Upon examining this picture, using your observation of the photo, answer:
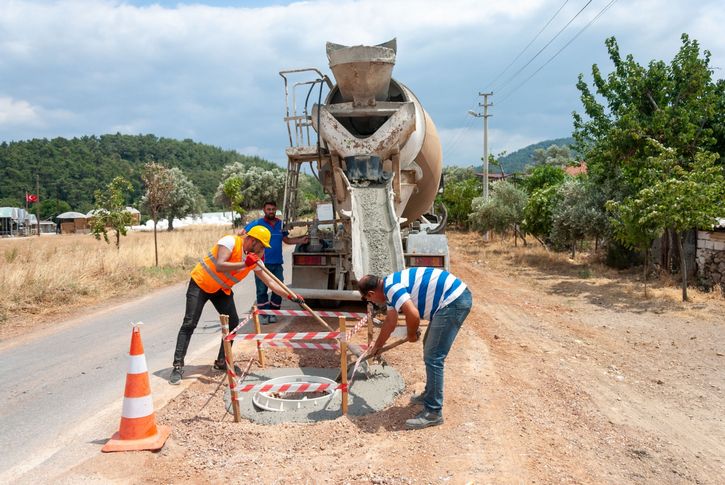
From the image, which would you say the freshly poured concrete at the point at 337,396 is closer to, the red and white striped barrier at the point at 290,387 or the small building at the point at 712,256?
the red and white striped barrier at the point at 290,387

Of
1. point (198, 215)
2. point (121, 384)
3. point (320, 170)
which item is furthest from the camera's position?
point (198, 215)

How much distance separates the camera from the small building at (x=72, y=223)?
54344mm

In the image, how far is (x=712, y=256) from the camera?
12.4m

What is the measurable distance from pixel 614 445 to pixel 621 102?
1300 cm

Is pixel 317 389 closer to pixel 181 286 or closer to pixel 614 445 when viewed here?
pixel 614 445

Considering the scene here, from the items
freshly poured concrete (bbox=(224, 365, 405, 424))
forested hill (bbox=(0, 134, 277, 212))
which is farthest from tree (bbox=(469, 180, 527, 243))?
forested hill (bbox=(0, 134, 277, 212))

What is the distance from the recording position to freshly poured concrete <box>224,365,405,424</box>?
4773mm

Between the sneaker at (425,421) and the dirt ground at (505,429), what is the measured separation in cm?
8

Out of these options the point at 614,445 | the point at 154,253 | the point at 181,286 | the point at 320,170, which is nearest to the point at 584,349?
the point at 614,445

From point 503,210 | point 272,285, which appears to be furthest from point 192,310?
point 503,210

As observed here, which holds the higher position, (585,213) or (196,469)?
(585,213)

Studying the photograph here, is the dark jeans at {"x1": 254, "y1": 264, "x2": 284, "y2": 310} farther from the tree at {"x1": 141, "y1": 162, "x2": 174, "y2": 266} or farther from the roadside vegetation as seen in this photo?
the tree at {"x1": 141, "y1": 162, "x2": 174, "y2": 266}

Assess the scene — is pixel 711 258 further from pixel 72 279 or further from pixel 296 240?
pixel 72 279

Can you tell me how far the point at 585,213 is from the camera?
16.7m
